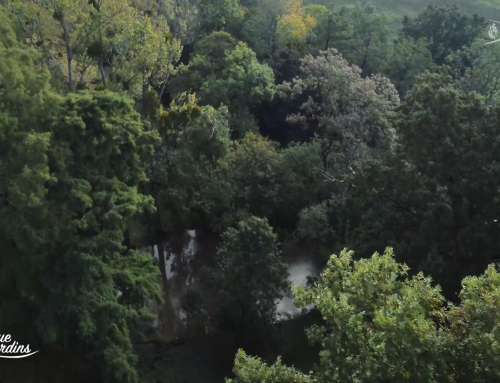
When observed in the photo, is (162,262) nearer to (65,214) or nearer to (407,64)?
(65,214)

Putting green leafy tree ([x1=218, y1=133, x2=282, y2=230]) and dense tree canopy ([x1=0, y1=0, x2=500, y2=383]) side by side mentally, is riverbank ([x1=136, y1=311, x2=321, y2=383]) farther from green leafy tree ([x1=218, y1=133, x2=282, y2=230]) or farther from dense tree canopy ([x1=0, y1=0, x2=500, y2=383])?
green leafy tree ([x1=218, y1=133, x2=282, y2=230])

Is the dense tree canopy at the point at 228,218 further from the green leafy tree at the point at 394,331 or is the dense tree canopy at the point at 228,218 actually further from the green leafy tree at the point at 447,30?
the green leafy tree at the point at 447,30

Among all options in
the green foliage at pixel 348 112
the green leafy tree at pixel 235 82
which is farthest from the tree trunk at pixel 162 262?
the green foliage at pixel 348 112

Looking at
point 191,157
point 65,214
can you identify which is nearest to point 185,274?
point 191,157

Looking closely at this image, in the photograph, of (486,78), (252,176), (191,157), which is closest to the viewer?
(191,157)

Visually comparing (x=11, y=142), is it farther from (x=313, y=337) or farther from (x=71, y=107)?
(x=313, y=337)

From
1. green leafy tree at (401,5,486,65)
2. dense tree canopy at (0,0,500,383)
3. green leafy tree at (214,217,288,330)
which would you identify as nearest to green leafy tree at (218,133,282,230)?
dense tree canopy at (0,0,500,383)

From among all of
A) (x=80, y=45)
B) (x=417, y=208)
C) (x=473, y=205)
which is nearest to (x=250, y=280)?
(x=417, y=208)
